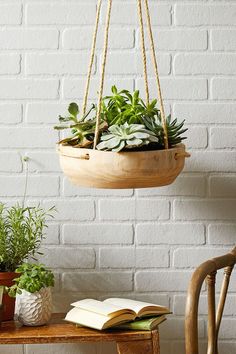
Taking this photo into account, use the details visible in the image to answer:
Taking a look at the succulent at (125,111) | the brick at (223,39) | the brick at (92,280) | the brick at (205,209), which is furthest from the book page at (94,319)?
the brick at (223,39)

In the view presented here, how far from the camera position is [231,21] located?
2402 mm

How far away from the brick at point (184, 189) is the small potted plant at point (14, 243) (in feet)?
1.17

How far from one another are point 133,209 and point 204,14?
705mm

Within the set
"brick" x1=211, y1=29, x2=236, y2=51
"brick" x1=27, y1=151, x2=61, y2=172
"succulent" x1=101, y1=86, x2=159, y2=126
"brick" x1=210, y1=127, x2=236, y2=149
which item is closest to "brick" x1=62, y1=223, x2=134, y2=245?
"brick" x1=27, y1=151, x2=61, y2=172

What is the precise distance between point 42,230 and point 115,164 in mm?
616

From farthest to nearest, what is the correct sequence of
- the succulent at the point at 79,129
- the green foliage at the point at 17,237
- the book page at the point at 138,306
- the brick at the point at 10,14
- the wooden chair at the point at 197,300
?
the brick at the point at 10,14, the green foliage at the point at 17,237, the book page at the point at 138,306, the succulent at the point at 79,129, the wooden chair at the point at 197,300

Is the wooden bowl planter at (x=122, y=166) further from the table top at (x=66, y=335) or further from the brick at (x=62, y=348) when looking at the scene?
the brick at (x=62, y=348)

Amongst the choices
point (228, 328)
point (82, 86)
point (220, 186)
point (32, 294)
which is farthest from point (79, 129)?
point (228, 328)

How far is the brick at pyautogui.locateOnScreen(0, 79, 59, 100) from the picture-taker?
241 centimetres

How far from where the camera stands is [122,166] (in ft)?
6.28

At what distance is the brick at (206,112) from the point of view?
7.94ft

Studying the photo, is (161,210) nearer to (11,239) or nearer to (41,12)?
(11,239)

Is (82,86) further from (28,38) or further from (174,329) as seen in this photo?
(174,329)

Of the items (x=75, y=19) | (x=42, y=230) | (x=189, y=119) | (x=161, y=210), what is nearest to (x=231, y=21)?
(x=189, y=119)
